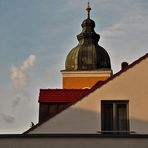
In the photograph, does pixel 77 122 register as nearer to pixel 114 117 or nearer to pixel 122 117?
pixel 114 117

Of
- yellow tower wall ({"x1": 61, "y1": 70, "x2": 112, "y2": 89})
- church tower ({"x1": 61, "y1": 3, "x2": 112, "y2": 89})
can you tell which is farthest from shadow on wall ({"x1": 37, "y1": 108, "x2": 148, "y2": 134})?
yellow tower wall ({"x1": 61, "y1": 70, "x2": 112, "y2": 89})

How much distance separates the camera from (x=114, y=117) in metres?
16.4

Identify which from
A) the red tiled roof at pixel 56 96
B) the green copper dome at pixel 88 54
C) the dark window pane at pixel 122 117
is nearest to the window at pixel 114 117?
the dark window pane at pixel 122 117

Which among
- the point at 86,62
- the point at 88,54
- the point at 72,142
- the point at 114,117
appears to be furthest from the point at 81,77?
the point at 72,142

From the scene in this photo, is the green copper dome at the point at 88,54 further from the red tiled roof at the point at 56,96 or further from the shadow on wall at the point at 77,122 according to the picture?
the shadow on wall at the point at 77,122

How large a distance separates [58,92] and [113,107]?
3.81m

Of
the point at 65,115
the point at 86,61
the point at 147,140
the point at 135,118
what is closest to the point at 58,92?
the point at 65,115

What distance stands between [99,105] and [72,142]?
206cm

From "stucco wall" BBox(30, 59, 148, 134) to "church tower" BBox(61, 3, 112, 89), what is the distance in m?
28.4

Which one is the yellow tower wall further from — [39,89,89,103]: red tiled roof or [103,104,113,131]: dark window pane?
[103,104,113,131]: dark window pane

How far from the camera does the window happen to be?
53.6ft

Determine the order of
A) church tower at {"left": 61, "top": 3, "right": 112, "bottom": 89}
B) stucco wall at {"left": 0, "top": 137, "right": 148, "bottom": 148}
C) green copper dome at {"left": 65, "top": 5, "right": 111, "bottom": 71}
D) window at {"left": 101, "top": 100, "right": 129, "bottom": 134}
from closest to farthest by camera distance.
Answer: stucco wall at {"left": 0, "top": 137, "right": 148, "bottom": 148} → window at {"left": 101, "top": 100, "right": 129, "bottom": 134} → church tower at {"left": 61, "top": 3, "right": 112, "bottom": 89} → green copper dome at {"left": 65, "top": 5, "right": 111, "bottom": 71}

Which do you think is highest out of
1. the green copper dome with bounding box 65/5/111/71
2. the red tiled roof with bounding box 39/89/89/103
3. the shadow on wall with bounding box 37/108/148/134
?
the green copper dome with bounding box 65/5/111/71

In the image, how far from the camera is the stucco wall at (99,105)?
16.4 meters
